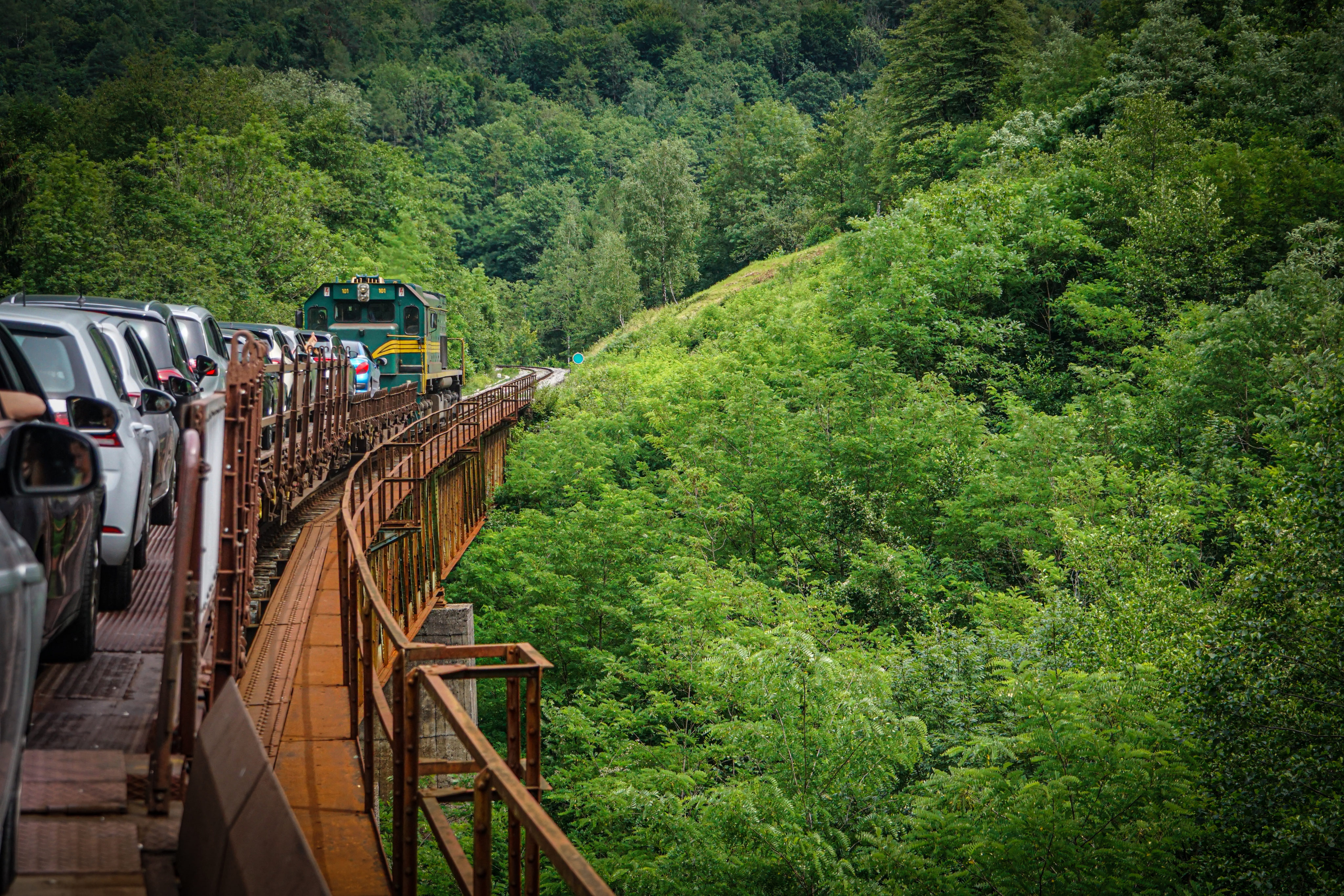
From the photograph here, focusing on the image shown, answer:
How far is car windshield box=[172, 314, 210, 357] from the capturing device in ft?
40.5

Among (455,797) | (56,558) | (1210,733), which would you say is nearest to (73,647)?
(56,558)

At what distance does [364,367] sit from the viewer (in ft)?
85.7

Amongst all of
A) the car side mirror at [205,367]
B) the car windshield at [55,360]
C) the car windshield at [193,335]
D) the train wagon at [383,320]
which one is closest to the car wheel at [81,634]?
the car windshield at [55,360]

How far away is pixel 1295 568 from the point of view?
12570mm

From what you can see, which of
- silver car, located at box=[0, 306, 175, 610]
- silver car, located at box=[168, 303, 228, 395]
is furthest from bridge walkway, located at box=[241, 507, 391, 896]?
silver car, located at box=[168, 303, 228, 395]

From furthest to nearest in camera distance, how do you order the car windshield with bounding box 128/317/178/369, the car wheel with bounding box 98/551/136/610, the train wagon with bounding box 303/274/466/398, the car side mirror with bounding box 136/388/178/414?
1. the train wagon with bounding box 303/274/466/398
2. the car windshield with bounding box 128/317/178/369
3. the car side mirror with bounding box 136/388/178/414
4. the car wheel with bounding box 98/551/136/610

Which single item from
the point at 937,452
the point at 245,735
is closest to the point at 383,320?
the point at 937,452

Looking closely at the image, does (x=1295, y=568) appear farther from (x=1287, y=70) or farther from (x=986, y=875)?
(x=1287, y=70)

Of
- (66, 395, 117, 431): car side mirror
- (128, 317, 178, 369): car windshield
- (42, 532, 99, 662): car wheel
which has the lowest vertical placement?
(42, 532, 99, 662): car wheel

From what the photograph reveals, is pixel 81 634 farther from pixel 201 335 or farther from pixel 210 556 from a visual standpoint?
pixel 201 335

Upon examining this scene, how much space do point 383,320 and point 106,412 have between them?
22.6 meters

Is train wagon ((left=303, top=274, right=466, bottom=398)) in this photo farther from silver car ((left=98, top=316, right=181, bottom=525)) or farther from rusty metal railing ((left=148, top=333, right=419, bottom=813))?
rusty metal railing ((left=148, top=333, right=419, bottom=813))

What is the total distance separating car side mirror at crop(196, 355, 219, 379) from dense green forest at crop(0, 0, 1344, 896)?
6.76 meters

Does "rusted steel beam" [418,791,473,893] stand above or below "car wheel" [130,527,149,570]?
below
